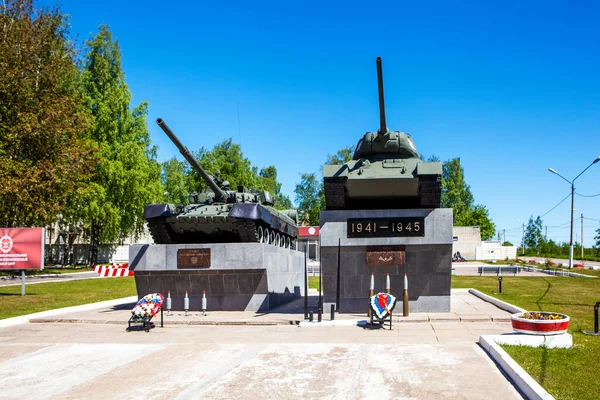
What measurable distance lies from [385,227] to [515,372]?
848 centimetres

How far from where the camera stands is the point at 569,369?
27.7 feet

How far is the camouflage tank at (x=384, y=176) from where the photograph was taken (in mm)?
16000

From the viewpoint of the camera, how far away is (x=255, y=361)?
9.86 meters

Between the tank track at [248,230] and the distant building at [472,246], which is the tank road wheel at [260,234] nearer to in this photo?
the tank track at [248,230]

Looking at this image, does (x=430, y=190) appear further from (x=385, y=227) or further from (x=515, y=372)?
(x=515, y=372)

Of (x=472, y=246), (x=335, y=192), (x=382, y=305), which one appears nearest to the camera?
(x=382, y=305)

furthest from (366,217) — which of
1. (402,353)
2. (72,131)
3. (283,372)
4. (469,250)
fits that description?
(469,250)

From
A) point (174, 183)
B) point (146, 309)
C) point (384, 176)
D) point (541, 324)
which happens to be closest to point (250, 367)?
point (541, 324)

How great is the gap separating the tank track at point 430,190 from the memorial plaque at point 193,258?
6.52 meters

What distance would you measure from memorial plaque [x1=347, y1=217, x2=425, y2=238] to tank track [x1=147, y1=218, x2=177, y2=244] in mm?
6234

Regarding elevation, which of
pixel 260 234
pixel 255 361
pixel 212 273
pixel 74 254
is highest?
pixel 260 234

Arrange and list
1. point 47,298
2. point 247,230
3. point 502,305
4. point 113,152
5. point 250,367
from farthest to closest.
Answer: point 113,152 < point 47,298 < point 247,230 < point 502,305 < point 250,367

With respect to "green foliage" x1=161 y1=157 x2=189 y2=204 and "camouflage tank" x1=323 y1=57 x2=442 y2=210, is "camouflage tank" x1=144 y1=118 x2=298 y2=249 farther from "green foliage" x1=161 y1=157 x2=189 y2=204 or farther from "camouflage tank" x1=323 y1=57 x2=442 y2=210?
"green foliage" x1=161 y1=157 x2=189 y2=204

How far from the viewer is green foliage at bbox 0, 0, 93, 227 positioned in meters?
31.1
